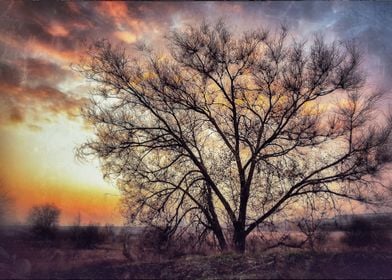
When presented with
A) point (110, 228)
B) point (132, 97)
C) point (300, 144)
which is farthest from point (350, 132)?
point (110, 228)

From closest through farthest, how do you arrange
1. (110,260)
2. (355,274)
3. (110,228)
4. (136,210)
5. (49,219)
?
(355,274)
(110,260)
(136,210)
(110,228)
(49,219)

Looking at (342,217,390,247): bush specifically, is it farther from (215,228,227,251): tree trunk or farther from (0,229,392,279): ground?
(215,228,227,251): tree trunk

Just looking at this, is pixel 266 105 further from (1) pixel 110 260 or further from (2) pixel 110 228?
(2) pixel 110 228

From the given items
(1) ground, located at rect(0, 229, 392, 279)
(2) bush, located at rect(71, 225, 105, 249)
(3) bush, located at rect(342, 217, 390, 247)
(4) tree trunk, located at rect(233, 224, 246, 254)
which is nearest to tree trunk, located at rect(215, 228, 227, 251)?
(4) tree trunk, located at rect(233, 224, 246, 254)

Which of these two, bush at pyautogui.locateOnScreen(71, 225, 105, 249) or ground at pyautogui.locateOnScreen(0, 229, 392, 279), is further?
bush at pyautogui.locateOnScreen(71, 225, 105, 249)

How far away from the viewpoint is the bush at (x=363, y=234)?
57.7ft

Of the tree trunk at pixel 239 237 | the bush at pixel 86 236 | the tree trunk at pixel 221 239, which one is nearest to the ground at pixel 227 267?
the tree trunk at pixel 239 237

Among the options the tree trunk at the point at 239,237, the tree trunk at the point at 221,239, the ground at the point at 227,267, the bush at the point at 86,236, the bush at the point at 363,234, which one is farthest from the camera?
the bush at the point at 86,236

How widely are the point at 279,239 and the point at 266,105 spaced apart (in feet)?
18.9

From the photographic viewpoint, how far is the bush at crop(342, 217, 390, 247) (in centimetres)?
1759

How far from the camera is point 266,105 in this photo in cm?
1645

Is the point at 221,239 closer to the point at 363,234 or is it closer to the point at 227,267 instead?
the point at 227,267

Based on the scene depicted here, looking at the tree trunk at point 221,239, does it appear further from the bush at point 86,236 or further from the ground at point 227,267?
the bush at point 86,236

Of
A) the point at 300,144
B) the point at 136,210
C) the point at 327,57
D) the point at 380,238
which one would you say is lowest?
the point at 380,238
